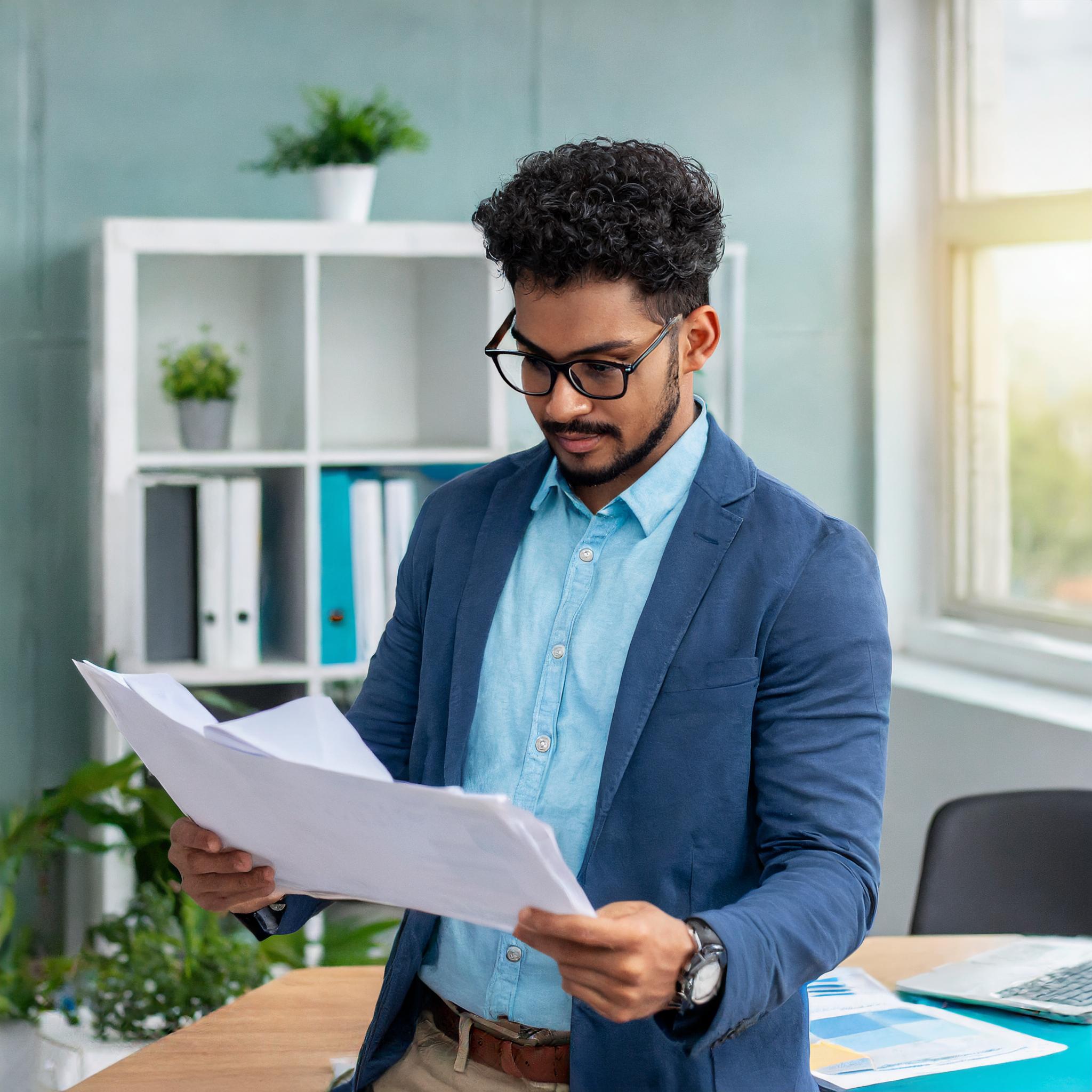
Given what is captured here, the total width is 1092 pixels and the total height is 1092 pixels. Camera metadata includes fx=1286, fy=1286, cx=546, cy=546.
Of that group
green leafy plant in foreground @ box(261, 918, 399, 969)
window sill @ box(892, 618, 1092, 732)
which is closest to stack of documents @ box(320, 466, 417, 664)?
green leafy plant in foreground @ box(261, 918, 399, 969)

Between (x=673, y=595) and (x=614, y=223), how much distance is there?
0.36m

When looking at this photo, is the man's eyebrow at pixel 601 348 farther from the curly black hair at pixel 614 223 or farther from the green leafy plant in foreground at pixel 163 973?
the green leafy plant in foreground at pixel 163 973

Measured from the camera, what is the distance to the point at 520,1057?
1.22 m

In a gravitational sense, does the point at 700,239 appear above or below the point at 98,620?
above

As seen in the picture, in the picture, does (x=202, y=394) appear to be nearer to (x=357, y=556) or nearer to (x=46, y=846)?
(x=357, y=556)

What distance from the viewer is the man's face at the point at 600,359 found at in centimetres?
123

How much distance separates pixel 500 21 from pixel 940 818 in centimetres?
218

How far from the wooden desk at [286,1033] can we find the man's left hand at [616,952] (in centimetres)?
68

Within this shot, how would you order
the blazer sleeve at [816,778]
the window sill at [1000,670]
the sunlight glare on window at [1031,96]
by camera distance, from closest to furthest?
the blazer sleeve at [816,778], the window sill at [1000,670], the sunlight glare on window at [1031,96]

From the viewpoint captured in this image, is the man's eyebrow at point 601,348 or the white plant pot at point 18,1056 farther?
the white plant pot at point 18,1056

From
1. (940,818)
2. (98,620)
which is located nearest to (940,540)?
(940,818)

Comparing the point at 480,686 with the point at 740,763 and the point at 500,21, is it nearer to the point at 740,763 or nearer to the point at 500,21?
the point at 740,763

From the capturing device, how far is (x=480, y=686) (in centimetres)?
133

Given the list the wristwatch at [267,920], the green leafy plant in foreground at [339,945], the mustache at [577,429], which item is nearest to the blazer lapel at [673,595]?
the mustache at [577,429]
